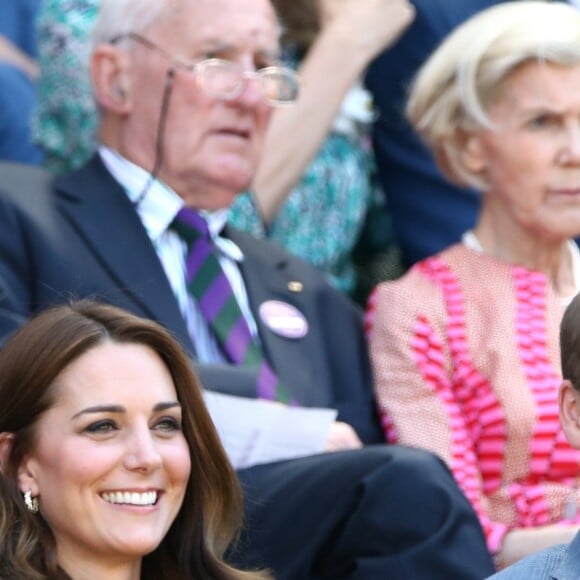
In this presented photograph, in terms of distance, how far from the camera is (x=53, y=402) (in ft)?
11.5

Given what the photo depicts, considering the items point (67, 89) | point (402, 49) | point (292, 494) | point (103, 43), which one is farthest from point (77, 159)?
point (292, 494)

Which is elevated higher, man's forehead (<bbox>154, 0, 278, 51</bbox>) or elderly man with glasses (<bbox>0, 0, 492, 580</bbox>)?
man's forehead (<bbox>154, 0, 278, 51</bbox>)

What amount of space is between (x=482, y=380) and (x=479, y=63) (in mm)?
799

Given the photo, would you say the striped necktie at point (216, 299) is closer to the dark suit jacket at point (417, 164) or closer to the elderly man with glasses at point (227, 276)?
the elderly man with glasses at point (227, 276)

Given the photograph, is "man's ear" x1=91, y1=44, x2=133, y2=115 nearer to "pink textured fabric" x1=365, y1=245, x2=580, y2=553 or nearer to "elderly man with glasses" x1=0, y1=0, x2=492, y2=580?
"elderly man with glasses" x1=0, y1=0, x2=492, y2=580

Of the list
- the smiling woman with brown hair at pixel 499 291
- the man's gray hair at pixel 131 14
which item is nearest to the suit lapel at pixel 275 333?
the smiling woman with brown hair at pixel 499 291

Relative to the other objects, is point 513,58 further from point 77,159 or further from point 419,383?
point 77,159

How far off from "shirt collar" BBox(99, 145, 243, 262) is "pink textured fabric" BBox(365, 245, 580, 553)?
45cm

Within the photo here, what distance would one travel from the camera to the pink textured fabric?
4430mm

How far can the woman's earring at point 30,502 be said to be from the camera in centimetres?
346

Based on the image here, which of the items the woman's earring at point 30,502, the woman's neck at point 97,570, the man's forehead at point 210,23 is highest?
the man's forehead at point 210,23

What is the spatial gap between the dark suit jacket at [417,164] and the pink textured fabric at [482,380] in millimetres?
869

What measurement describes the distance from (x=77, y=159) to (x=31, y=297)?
43.6 inches

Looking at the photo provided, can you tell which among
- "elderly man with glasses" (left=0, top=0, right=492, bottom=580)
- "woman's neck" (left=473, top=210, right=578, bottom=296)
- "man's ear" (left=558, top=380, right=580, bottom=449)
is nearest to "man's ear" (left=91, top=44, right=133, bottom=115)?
"elderly man with glasses" (left=0, top=0, right=492, bottom=580)
